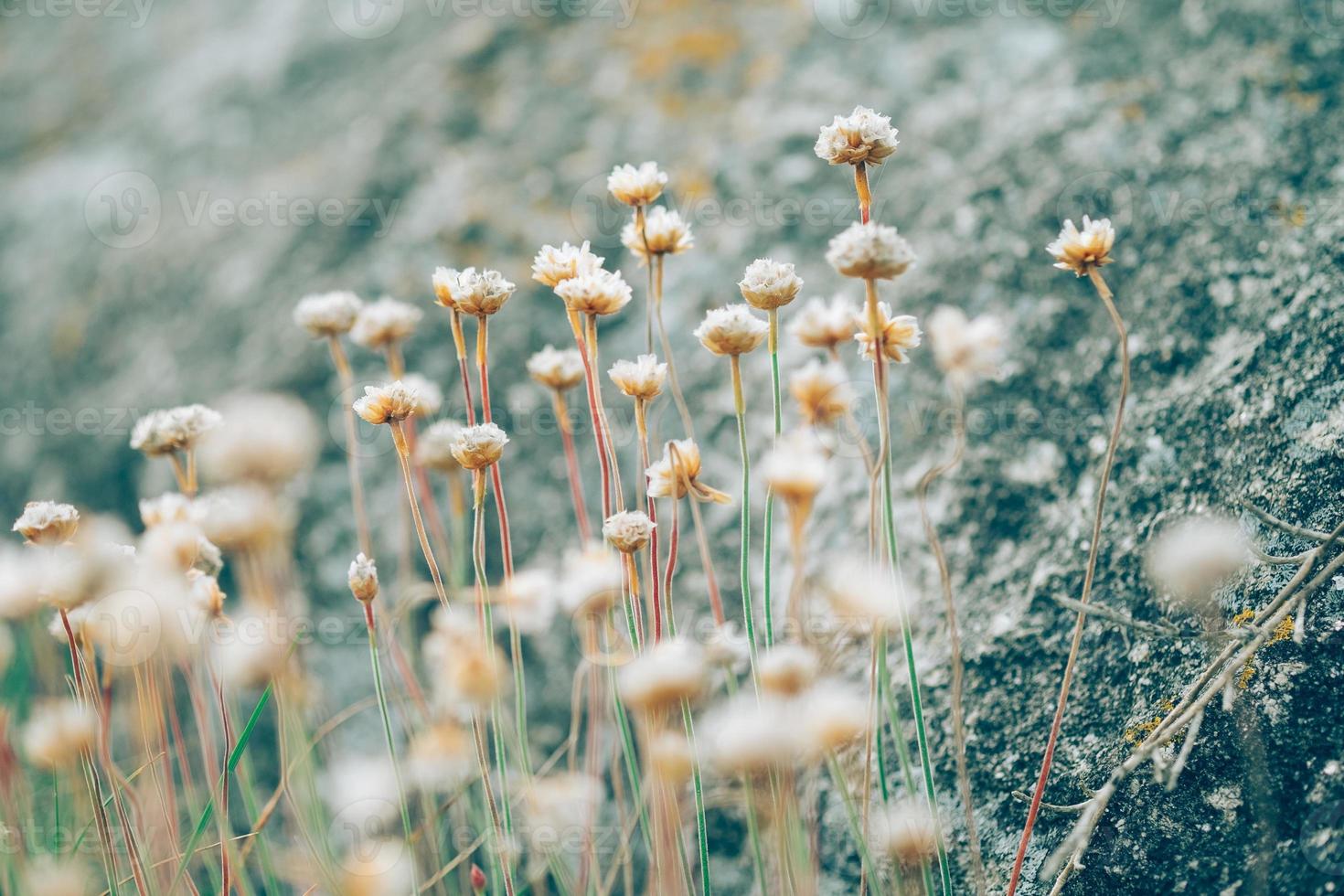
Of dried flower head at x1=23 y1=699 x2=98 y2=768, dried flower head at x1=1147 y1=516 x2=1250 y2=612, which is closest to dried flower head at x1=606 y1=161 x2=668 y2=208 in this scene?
dried flower head at x1=1147 y1=516 x2=1250 y2=612

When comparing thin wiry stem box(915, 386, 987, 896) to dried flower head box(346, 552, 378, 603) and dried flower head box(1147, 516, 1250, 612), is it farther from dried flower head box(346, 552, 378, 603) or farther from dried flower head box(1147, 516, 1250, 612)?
dried flower head box(346, 552, 378, 603)

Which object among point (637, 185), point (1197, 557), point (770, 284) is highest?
point (637, 185)

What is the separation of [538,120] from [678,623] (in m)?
1.17

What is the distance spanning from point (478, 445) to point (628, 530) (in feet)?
0.58

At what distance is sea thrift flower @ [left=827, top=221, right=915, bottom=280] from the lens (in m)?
0.71

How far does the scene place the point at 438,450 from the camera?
1.13 metres

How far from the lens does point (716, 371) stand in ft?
4.74

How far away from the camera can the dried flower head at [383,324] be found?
1.16 meters

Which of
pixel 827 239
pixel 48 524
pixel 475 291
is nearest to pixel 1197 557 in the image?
pixel 475 291

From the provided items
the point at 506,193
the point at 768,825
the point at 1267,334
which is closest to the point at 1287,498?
the point at 1267,334

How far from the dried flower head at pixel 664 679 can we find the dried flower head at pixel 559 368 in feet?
1.60

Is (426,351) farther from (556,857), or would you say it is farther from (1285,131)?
(1285,131)

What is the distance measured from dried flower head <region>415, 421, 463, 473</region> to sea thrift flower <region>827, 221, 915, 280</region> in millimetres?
589

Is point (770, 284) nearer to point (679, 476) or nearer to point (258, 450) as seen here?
point (679, 476)
